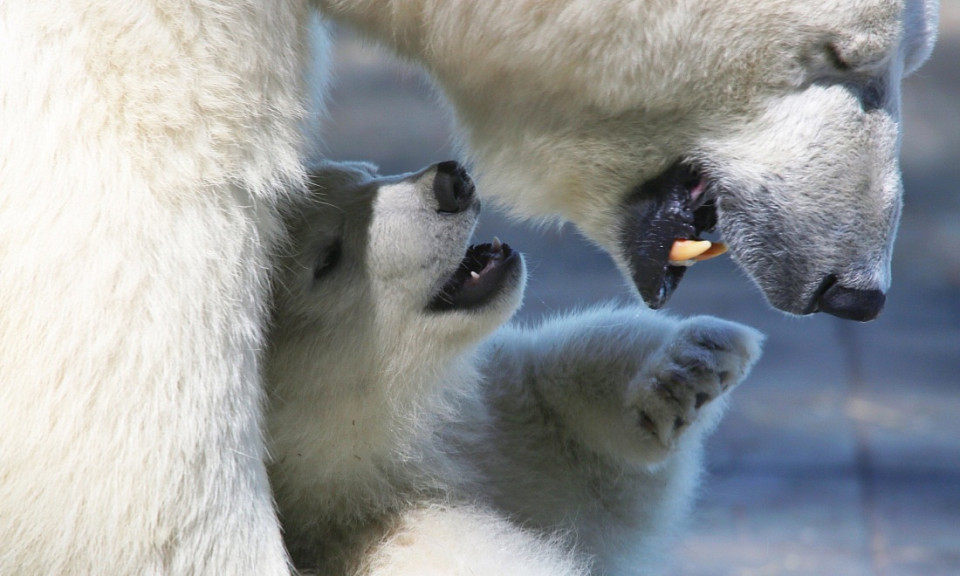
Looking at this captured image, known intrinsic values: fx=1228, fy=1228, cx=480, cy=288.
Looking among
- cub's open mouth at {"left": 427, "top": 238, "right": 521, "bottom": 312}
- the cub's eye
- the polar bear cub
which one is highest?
cub's open mouth at {"left": 427, "top": 238, "right": 521, "bottom": 312}

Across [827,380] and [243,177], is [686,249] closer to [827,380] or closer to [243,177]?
[243,177]

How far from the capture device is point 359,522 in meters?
1.45

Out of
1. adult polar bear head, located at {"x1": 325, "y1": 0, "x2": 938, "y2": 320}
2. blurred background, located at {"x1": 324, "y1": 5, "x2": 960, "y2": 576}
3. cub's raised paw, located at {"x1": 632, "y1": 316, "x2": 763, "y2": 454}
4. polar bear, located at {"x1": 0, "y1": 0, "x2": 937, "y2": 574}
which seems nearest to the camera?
polar bear, located at {"x1": 0, "y1": 0, "x2": 937, "y2": 574}

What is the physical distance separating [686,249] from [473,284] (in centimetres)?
24

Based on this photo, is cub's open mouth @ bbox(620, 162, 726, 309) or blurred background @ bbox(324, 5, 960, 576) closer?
cub's open mouth @ bbox(620, 162, 726, 309)

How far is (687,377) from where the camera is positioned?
1.51m

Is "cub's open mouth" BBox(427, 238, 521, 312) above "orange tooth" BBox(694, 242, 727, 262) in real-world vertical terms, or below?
below

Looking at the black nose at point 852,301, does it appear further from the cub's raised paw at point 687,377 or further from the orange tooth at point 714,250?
the cub's raised paw at point 687,377

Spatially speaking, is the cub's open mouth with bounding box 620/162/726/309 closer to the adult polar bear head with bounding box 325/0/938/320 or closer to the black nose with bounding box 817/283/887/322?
the adult polar bear head with bounding box 325/0/938/320

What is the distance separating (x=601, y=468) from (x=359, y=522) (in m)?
0.36

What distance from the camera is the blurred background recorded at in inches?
85.6

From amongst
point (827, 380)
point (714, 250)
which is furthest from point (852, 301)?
point (827, 380)

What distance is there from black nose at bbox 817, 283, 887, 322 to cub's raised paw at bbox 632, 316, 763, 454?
0.24m

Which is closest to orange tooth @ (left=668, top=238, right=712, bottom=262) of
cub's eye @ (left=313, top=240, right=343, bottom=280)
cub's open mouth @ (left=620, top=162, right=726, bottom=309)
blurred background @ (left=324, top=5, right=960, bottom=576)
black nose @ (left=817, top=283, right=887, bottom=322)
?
cub's open mouth @ (left=620, top=162, right=726, bottom=309)
